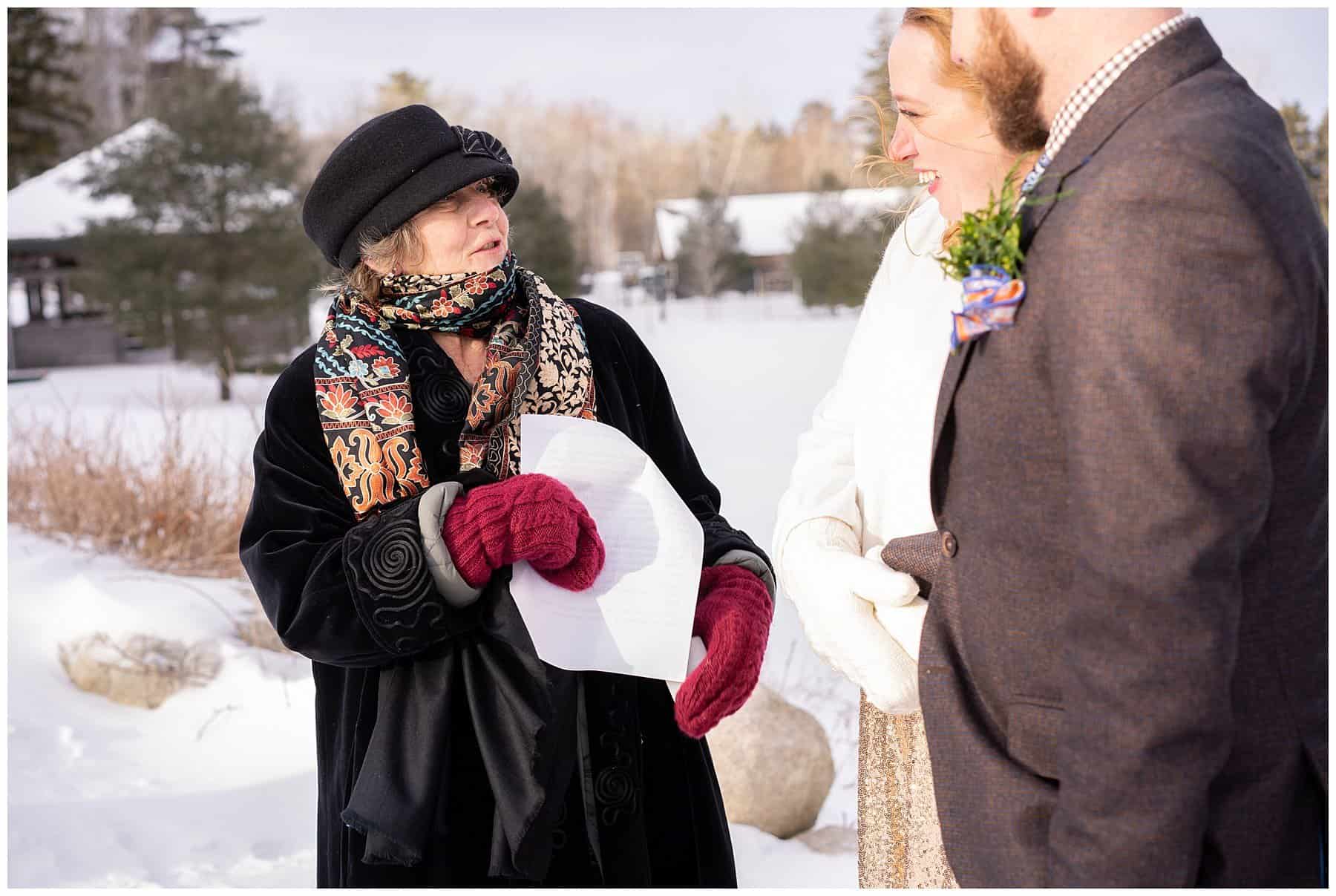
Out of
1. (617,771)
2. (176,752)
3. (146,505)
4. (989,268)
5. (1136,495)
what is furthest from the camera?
(146,505)

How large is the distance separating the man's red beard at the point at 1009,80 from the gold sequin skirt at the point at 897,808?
2.91 ft

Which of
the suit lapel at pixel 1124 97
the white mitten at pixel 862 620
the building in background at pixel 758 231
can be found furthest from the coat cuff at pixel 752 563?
the building in background at pixel 758 231

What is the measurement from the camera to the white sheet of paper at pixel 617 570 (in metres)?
1.97

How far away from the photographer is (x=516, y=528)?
1914 mm

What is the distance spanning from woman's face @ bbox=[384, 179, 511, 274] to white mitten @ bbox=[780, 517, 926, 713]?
37.3 inches

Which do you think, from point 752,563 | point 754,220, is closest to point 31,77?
point 754,220

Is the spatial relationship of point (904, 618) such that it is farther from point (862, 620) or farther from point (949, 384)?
point (949, 384)

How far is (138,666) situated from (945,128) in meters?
5.09

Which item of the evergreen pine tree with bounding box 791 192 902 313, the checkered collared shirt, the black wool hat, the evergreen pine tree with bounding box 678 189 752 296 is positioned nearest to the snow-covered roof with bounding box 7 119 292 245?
the evergreen pine tree with bounding box 791 192 902 313

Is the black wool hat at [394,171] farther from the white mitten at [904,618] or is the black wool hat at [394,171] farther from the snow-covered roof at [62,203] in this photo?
the snow-covered roof at [62,203]

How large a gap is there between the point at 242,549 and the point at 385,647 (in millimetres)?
376

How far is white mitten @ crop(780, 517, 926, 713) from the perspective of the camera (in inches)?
63.3

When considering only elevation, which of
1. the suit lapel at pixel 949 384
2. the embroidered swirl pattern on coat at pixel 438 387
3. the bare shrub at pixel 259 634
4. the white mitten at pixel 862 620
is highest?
the suit lapel at pixel 949 384

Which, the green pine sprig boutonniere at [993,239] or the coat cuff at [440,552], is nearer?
the green pine sprig boutonniere at [993,239]
